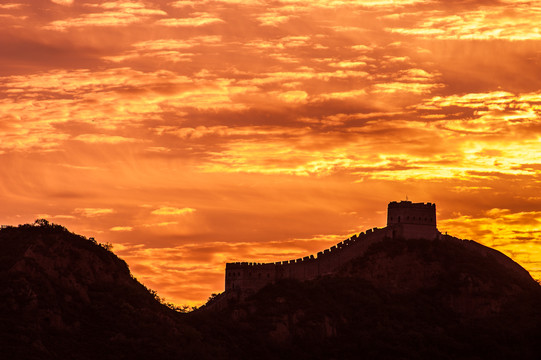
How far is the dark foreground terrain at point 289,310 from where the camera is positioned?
151750 mm

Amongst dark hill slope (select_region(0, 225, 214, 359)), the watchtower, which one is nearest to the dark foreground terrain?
dark hill slope (select_region(0, 225, 214, 359))

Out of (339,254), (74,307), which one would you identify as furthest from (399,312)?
(74,307)

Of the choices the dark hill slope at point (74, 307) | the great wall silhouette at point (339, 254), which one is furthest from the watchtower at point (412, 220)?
the dark hill slope at point (74, 307)

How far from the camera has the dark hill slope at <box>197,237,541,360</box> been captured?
169 meters

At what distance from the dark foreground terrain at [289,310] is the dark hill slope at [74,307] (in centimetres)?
16

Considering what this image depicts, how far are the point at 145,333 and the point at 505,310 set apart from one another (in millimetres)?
53592

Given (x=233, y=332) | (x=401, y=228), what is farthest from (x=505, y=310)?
(x=233, y=332)

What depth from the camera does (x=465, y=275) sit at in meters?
182

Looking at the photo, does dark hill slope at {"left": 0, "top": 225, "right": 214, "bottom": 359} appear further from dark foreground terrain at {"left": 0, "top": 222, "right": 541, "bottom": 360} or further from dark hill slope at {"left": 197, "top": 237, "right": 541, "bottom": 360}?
dark hill slope at {"left": 197, "top": 237, "right": 541, "bottom": 360}

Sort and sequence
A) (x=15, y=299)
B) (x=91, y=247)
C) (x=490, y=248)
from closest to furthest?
(x=15, y=299) < (x=91, y=247) < (x=490, y=248)

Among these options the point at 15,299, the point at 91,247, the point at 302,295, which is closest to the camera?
the point at 15,299

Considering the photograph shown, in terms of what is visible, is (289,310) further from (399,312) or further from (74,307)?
(74,307)

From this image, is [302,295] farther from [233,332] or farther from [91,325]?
[91,325]

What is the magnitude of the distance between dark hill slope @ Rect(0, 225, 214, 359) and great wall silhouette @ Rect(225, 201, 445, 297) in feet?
51.4
